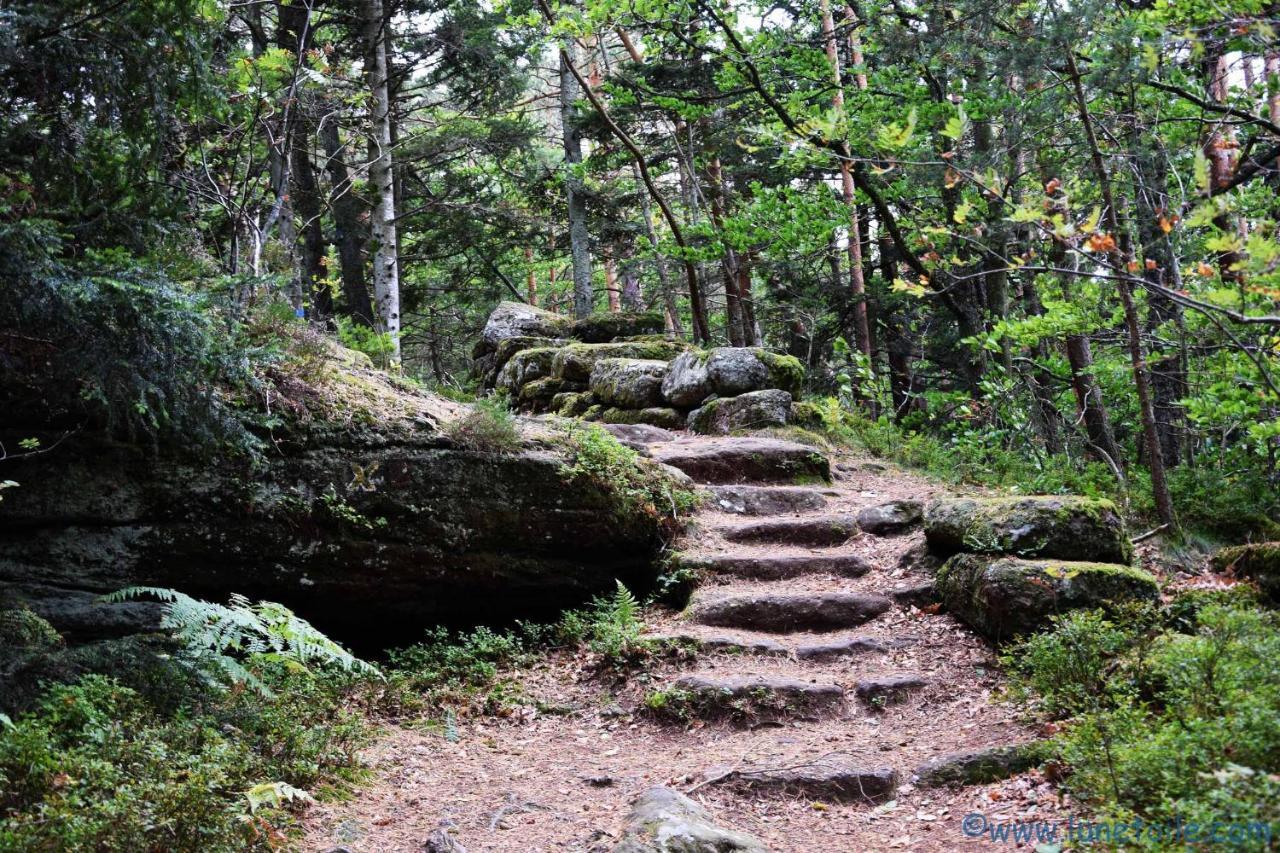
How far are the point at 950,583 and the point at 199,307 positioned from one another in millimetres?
5571

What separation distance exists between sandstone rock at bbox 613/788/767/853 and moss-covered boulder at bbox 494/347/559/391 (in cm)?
1071

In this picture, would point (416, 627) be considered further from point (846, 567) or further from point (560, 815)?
point (846, 567)

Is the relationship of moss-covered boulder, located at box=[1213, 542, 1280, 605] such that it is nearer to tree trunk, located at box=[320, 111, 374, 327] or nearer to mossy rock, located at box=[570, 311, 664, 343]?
mossy rock, located at box=[570, 311, 664, 343]

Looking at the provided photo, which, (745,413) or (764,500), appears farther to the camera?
(745,413)

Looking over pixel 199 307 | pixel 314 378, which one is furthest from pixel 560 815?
pixel 314 378

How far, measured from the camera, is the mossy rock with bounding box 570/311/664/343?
50.9ft

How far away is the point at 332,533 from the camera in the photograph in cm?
617

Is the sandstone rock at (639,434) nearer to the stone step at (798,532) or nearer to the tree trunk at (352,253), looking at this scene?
the stone step at (798,532)

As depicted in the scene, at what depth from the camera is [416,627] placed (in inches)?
267

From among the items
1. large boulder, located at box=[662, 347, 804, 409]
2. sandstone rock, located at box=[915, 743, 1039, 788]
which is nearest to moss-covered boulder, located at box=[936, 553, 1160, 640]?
sandstone rock, located at box=[915, 743, 1039, 788]

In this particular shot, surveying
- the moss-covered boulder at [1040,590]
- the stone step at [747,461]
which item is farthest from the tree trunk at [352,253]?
the moss-covered boulder at [1040,590]

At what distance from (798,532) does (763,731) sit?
2988 mm

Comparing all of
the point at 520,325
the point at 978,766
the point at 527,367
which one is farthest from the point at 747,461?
the point at 520,325

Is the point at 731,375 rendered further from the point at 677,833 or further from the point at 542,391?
the point at 677,833
